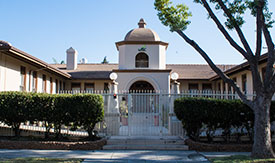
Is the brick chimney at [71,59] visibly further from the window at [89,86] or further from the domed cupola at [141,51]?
the domed cupola at [141,51]

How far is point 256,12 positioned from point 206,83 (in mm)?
14314

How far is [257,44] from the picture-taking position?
8375mm

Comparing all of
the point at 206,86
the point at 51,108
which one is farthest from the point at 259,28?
the point at 206,86

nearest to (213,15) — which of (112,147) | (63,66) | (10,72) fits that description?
(112,147)

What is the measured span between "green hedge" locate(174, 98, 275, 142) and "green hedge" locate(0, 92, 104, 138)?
142 inches

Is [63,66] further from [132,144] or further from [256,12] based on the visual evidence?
[256,12]

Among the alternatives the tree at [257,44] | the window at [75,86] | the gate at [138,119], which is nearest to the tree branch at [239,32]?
the tree at [257,44]

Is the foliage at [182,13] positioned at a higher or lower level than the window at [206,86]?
higher

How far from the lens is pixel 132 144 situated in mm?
10250

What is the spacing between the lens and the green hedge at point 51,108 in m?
10.2

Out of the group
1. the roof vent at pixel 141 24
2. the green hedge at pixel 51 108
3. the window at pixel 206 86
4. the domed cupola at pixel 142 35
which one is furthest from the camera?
the window at pixel 206 86

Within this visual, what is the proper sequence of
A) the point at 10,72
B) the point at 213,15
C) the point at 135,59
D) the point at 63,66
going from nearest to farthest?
the point at 213,15 < the point at 10,72 < the point at 135,59 < the point at 63,66

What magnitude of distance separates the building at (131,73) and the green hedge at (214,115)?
4470 mm

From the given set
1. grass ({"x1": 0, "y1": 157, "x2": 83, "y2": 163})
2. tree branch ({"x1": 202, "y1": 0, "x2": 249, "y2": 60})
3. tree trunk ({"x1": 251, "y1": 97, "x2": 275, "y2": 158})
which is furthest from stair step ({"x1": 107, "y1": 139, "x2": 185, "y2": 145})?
tree branch ({"x1": 202, "y1": 0, "x2": 249, "y2": 60})
